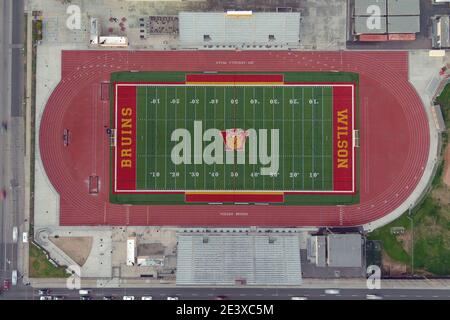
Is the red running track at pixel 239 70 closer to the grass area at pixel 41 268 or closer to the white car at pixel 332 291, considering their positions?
the grass area at pixel 41 268

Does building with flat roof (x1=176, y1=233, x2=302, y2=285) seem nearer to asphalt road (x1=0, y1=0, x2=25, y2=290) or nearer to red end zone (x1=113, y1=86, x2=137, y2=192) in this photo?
red end zone (x1=113, y1=86, x2=137, y2=192)

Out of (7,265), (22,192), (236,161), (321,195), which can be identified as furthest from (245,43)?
(7,265)

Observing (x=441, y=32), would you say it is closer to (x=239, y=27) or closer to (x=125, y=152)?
(x=239, y=27)

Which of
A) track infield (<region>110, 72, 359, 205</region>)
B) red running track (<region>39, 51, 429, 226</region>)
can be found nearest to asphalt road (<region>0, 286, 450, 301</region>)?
red running track (<region>39, 51, 429, 226</region>)

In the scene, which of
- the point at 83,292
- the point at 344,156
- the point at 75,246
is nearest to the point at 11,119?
the point at 75,246

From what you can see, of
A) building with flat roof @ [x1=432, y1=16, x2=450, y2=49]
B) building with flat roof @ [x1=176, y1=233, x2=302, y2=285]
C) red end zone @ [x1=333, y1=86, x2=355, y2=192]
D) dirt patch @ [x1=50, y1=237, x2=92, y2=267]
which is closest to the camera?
building with flat roof @ [x1=176, y1=233, x2=302, y2=285]

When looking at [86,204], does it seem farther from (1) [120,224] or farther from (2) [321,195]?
(2) [321,195]
